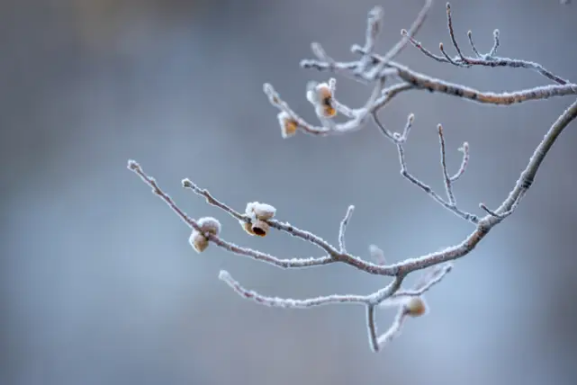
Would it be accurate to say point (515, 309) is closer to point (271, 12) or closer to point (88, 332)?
point (271, 12)

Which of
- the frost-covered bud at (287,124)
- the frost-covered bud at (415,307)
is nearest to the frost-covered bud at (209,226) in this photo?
the frost-covered bud at (287,124)

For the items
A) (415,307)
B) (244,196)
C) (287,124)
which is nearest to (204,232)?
(287,124)

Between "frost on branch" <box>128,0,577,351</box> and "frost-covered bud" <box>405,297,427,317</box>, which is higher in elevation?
"frost on branch" <box>128,0,577,351</box>

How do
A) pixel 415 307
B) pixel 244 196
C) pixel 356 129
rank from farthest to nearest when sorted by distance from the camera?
pixel 244 196 → pixel 415 307 → pixel 356 129

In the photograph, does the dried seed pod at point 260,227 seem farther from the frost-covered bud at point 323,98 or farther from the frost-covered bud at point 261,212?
the frost-covered bud at point 323,98

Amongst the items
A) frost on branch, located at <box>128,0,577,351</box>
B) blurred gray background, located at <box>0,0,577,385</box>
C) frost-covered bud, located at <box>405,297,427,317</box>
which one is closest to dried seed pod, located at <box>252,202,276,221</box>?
frost on branch, located at <box>128,0,577,351</box>

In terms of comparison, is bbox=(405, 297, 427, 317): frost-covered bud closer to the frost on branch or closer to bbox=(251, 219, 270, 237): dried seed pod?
the frost on branch

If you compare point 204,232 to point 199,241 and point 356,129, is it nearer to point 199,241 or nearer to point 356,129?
point 199,241
